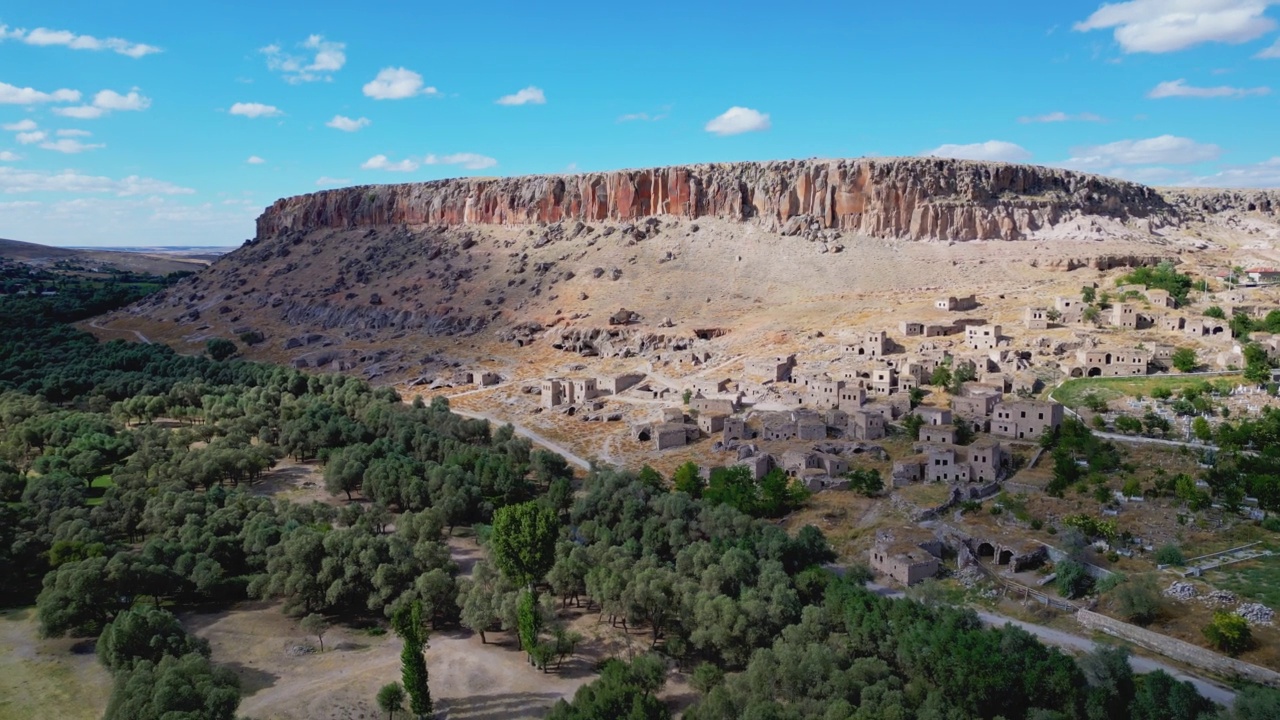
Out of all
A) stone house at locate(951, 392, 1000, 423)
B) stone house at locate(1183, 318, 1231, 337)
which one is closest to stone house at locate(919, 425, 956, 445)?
stone house at locate(951, 392, 1000, 423)

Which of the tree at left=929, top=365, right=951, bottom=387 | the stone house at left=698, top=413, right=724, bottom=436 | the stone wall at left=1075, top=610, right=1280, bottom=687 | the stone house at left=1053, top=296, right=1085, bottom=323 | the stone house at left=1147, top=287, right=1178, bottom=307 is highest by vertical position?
the stone house at left=1147, top=287, right=1178, bottom=307

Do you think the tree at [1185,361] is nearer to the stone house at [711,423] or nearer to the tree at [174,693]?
the stone house at [711,423]

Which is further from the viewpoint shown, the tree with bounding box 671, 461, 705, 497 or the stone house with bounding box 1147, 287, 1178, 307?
the stone house with bounding box 1147, 287, 1178, 307

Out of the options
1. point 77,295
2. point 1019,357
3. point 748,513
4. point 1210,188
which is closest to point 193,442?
point 748,513

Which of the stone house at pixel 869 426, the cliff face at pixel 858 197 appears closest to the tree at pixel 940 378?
the stone house at pixel 869 426

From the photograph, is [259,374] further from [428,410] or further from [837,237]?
[837,237]

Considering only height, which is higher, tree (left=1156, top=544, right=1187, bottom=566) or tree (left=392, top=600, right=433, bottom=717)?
tree (left=1156, top=544, right=1187, bottom=566)

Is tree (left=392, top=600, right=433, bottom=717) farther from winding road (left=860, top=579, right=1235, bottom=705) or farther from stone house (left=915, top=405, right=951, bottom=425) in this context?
stone house (left=915, top=405, right=951, bottom=425)
